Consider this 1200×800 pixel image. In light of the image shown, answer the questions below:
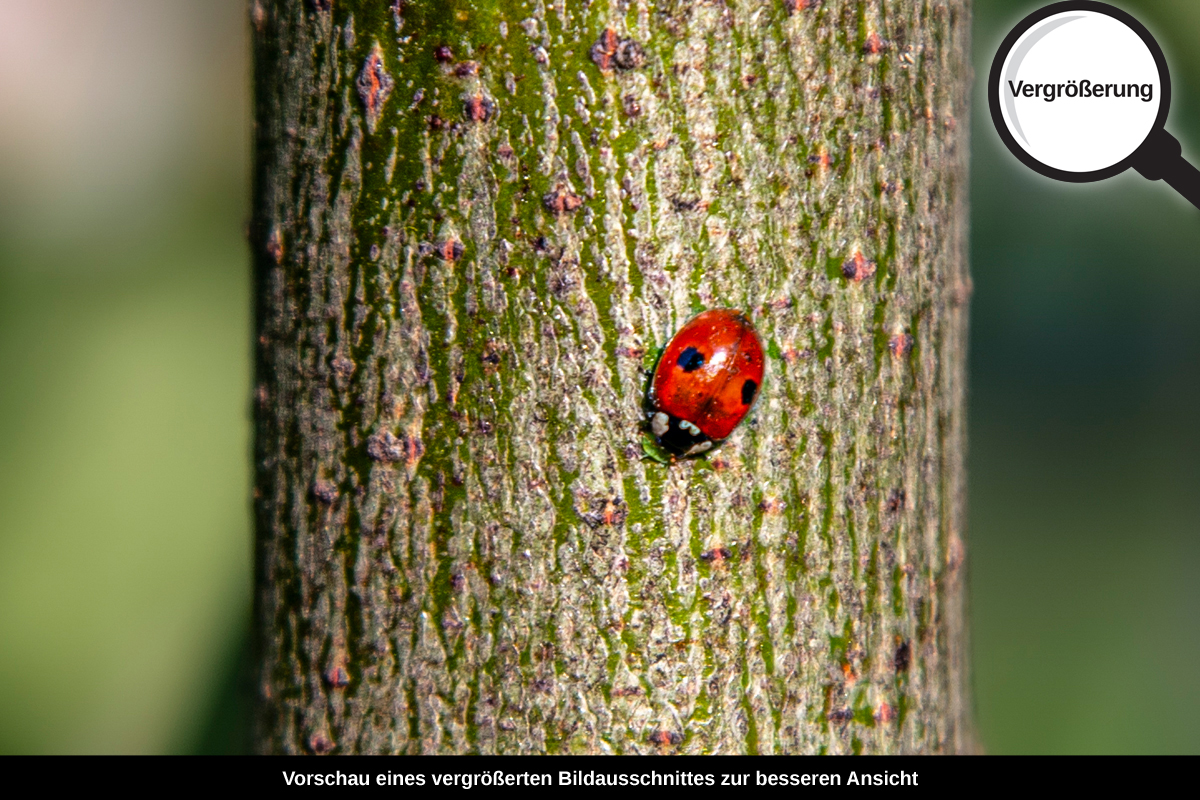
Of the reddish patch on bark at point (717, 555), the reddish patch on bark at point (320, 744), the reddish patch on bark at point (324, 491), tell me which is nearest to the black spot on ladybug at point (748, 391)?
the reddish patch on bark at point (717, 555)


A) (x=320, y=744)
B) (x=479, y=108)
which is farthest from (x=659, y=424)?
(x=320, y=744)

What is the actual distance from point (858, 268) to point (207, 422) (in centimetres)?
386

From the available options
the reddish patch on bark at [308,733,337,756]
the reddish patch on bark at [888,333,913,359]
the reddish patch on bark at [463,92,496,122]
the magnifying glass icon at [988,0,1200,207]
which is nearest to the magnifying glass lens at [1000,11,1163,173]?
the magnifying glass icon at [988,0,1200,207]

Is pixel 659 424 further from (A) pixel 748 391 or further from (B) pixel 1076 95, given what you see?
(B) pixel 1076 95

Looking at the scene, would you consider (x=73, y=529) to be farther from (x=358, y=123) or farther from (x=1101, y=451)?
(x=1101, y=451)

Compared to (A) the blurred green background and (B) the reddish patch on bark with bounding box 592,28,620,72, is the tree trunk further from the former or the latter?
(A) the blurred green background

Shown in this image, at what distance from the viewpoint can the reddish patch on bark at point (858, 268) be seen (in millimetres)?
843

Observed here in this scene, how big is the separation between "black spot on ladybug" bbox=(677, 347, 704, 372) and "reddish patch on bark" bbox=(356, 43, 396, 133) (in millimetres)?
358

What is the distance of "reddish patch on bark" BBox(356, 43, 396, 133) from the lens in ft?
2.64

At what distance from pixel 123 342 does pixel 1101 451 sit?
183 inches

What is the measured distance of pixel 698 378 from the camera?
2.40 ft

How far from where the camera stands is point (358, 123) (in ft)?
2.68
